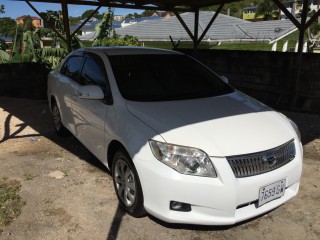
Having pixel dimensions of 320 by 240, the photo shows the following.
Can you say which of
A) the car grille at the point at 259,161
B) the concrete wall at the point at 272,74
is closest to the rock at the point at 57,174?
the car grille at the point at 259,161

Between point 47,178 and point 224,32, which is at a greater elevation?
point 224,32

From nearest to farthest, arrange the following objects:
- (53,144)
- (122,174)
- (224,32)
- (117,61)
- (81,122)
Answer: (122,174)
(117,61)
(81,122)
(53,144)
(224,32)

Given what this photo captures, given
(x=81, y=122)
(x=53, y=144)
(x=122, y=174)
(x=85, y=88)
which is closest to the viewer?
(x=122, y=174)

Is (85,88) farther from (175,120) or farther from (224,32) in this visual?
(224,32)

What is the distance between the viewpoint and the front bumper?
2.78 meters

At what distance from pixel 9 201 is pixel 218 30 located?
90.9 ft

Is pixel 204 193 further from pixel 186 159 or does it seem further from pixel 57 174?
pixel 57 174

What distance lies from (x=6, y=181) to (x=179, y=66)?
2652mm

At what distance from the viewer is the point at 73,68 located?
512cm

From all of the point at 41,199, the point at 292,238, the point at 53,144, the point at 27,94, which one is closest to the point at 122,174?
the point at 41,199

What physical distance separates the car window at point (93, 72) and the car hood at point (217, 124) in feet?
2.32

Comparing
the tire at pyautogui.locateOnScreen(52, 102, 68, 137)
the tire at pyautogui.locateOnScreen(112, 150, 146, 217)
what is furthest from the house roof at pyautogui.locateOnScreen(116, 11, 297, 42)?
the tire at pyautogui.locateOnScreen(112, 150, 146, 217)

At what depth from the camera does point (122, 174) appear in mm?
3500

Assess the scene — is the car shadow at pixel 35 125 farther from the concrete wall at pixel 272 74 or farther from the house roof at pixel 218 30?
the house roof at pixel 218 30
